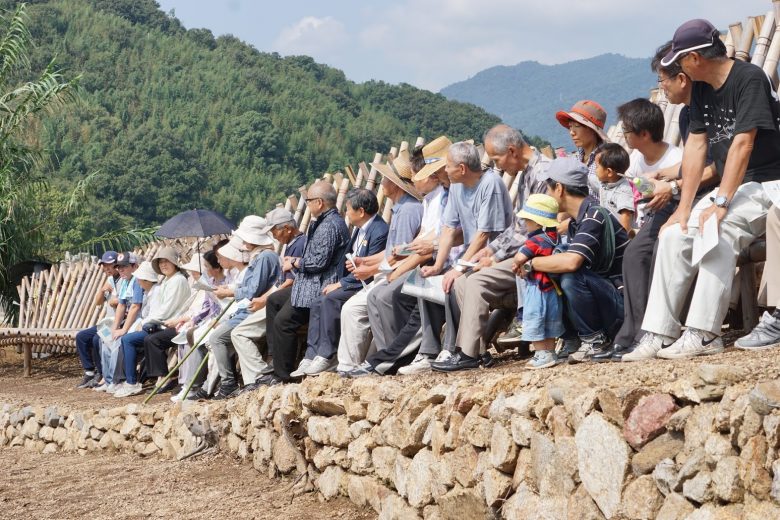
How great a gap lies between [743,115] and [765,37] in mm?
2352

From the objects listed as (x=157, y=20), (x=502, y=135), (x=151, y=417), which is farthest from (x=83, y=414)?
(x=157, y=20)

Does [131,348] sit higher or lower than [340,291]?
lower

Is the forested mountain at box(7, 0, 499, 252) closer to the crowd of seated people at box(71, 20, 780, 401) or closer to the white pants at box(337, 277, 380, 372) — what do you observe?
the crowd of seated people at box(71, 20, 780, 401)

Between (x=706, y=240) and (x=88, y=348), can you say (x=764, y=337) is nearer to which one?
(x=706, y=240)

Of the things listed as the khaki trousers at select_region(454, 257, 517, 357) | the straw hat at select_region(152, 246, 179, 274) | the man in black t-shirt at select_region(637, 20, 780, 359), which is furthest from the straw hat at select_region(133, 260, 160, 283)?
the man in black t-shirt at select_region(637, 20, 780, 359)

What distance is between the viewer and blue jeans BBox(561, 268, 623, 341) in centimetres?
554

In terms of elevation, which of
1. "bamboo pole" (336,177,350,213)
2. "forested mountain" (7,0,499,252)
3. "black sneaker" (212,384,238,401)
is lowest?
"black sneaker" (212,384,238,401)

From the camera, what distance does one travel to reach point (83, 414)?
31.8 feet

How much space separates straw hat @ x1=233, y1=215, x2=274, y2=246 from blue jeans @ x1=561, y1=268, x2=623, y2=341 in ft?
11.5

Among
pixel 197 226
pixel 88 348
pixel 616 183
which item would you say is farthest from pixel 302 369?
pixel 88 348

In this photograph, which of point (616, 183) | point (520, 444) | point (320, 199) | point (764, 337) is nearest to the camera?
point (520, 444)

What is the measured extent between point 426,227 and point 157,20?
80.3 meters

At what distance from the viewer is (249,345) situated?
8.18 meters

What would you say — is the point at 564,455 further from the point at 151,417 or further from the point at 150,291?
the point at 150,291
